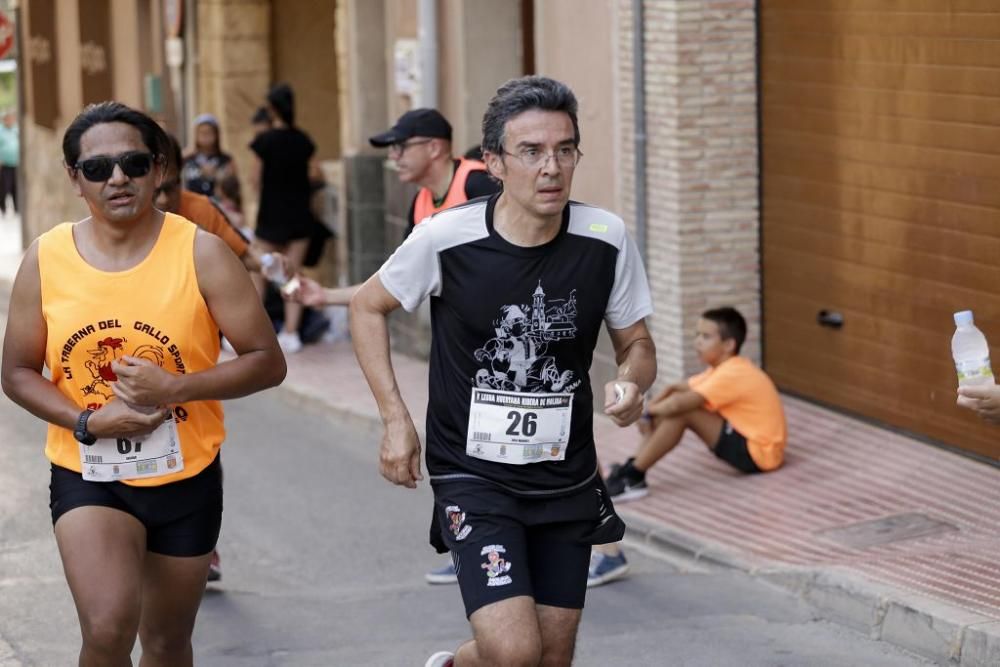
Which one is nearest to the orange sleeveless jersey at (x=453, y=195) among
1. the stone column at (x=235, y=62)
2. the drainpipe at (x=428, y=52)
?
the drainpipe at (x=428, y=52)


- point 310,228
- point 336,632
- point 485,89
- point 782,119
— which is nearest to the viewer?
point 336,632

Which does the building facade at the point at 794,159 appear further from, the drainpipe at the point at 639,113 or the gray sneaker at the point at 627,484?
the gray sneaker at the point at 627,484

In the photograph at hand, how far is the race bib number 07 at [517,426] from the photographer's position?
16.2 ft

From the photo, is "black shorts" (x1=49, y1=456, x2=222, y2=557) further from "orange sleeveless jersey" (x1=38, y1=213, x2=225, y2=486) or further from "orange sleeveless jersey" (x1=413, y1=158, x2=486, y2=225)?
"orange sleeveless jersey" (x1=413, y1=158, x2=486, y2=225)

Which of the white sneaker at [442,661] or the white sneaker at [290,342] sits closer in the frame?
the white sneaker at [442,661]

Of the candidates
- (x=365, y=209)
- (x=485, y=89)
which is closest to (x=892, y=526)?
(x=485, y=89)

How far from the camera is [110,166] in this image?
5.03 m

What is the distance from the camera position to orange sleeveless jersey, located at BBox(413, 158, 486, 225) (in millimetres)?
7492

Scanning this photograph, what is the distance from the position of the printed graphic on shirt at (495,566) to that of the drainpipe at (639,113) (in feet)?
20.5

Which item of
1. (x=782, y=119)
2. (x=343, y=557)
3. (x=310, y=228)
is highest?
(x=782, y=119)

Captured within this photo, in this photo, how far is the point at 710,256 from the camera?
1105 cm

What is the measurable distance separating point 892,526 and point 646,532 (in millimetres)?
1187

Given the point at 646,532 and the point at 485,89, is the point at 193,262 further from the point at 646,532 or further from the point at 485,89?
the point at 485,89

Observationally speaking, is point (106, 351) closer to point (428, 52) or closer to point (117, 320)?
point (117, 320)
